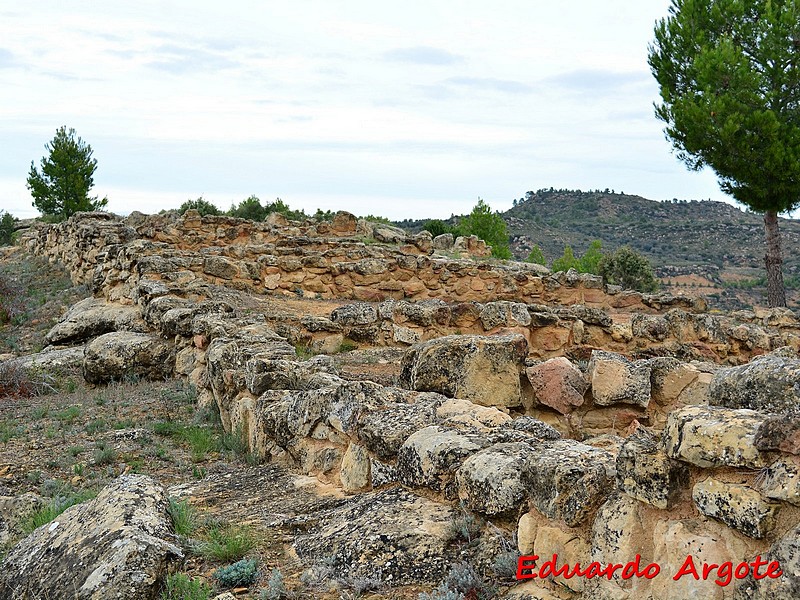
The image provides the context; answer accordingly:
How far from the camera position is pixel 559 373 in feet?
20.5

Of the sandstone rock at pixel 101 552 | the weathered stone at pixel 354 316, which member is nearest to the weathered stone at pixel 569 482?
the sandstone rock at pixel 101 552

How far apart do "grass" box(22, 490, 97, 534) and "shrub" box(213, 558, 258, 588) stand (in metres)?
1.49

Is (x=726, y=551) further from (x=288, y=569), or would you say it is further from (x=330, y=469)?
(x=330, y=469)

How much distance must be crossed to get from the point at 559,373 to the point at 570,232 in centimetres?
5518

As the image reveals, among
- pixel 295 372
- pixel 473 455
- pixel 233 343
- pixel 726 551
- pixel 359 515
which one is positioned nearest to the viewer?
pixel 726 551

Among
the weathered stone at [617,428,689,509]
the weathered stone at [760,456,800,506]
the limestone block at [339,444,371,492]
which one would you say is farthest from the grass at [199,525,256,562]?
the weathered stone at [760,456,800,506]

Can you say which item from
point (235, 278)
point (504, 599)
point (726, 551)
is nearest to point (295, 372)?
Answer: point (504, 599)

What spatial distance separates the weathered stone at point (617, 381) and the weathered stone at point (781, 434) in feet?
12.8

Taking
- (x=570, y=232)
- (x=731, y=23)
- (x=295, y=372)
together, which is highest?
(x=731, y=23)

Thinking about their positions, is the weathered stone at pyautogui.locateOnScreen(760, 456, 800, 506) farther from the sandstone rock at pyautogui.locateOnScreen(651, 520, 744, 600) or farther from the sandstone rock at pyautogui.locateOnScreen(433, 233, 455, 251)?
the sandstone rock at pyautogui.locateOnScreen(433, 233, 455, 251)

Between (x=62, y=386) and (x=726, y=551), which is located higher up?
(x=726, y=551)

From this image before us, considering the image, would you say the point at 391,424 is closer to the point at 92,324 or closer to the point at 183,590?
the point at 183,590

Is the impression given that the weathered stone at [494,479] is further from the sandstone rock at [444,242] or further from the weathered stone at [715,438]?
the sandstone rock at [444,242]

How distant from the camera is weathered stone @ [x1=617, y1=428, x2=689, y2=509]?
7.88 ft
